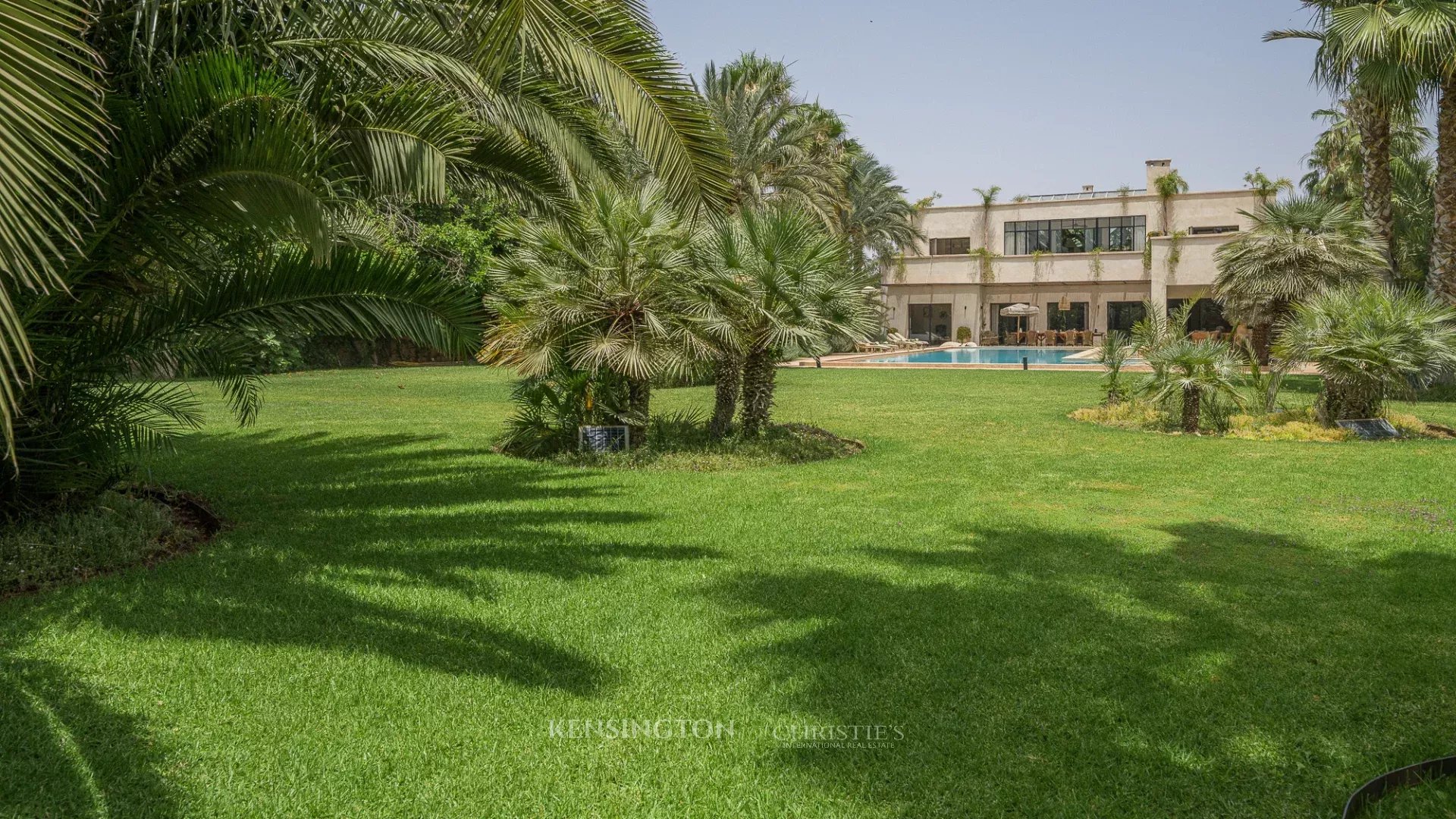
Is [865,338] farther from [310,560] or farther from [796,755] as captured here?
[796,755]

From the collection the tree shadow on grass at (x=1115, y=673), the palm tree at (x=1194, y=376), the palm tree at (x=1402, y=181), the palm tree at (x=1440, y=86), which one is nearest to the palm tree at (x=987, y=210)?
the palm tree at (x=1402, y=181)

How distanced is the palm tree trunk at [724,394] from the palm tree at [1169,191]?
132ft

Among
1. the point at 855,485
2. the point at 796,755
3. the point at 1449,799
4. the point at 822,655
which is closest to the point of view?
the point at 1449,799

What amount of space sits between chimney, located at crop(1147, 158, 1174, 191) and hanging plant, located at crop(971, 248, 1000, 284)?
26.1 feet

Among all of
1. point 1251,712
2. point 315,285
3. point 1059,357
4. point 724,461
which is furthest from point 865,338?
point 1059,357

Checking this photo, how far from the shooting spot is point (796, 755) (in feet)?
11.4

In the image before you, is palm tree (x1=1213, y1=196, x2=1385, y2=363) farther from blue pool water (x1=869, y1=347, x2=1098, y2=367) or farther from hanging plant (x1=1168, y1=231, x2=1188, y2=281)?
hanging plant (x1=1168, y1=231, x2=1188, y2=281)

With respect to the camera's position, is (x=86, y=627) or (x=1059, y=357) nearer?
(x=86, y=627)

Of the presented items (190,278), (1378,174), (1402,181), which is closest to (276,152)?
(190,278)

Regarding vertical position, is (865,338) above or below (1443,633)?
above

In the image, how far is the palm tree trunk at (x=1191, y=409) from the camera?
1250cm

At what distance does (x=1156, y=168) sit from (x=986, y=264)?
373 inches

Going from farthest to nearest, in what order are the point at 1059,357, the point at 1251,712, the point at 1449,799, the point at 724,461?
the point at 1059,357 < the point at 724,461 < the point at 1251,712 < the point at 1449,799

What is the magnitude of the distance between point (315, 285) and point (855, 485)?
4752mm
